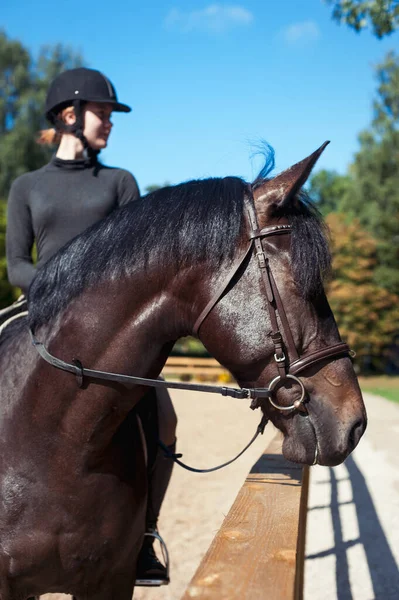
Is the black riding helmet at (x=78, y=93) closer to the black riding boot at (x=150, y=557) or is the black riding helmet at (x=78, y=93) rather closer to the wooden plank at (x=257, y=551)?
the black riding boot at (x=150, y=557)

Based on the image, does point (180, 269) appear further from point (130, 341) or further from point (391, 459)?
point (391, 459)

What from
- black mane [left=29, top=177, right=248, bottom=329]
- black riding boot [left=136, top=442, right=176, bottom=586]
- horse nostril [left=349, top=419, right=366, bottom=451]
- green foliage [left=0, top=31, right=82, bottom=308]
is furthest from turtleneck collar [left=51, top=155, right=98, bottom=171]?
green foliage [left=0, top=31, right=82, bottom=308]

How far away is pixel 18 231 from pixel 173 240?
1.31 metres

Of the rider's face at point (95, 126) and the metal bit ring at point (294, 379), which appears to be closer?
the metal bit ring at point (294, 379)

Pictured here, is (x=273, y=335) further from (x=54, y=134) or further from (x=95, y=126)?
(x=54, y=134)

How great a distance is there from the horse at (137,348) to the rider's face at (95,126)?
1.13 m

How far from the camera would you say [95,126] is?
3.46 meters

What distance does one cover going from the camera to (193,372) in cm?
2700

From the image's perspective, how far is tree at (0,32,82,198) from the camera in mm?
36625

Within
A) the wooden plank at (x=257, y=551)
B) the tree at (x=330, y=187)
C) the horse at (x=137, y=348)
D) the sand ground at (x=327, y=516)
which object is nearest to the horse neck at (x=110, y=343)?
the horse at (x=137, y=348)

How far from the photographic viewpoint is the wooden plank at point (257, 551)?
1.52m

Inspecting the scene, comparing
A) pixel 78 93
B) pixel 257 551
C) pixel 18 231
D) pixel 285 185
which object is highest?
pixel 78 93

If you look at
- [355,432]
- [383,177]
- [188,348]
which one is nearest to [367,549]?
[355,432]

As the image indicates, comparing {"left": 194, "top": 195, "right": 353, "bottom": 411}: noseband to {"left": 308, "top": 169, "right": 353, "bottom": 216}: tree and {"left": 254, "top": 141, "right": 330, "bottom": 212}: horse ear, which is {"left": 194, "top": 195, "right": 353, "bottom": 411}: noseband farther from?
{"left": 308, "top": 169, "right": 353, "bottom": 216}: tree
